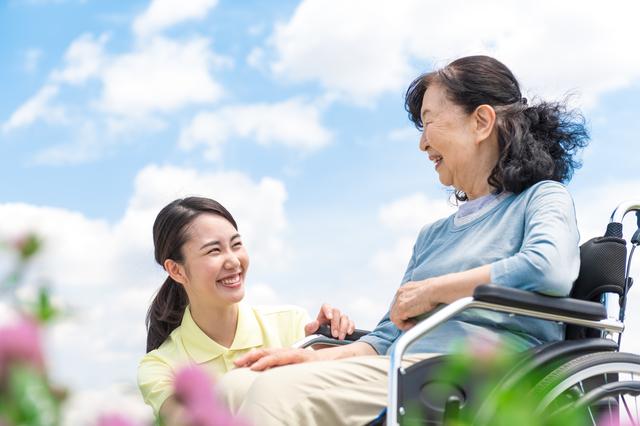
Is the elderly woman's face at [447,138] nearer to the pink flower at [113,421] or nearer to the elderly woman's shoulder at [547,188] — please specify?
the elderly woman's shoulder at [547,188]

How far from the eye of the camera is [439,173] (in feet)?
8.59

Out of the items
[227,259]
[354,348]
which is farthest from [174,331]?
[354,348]

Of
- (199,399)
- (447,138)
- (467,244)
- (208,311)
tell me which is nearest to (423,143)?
(447,138)

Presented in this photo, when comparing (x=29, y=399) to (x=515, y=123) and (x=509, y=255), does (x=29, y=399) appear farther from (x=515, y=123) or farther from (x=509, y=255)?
(x=515, y=123)

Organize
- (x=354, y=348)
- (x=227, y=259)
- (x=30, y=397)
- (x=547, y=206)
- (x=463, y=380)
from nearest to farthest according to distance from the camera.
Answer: (x=30, y=397)
(x=463, y=380)
(x=547, y=206)
(x=354, y=348)
(x=227, y=259)

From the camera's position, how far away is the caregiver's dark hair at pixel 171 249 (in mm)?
3197

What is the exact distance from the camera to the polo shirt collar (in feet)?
9.91

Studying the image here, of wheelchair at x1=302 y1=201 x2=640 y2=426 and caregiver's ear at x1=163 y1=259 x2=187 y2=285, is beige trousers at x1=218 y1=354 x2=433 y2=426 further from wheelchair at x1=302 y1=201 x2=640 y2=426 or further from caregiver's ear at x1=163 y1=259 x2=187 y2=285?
caregiver's ear at x1=163 y1=259 x2=187 y2=285

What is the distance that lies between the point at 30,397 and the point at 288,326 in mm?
2664

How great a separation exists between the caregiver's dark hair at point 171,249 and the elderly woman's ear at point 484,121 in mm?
1106

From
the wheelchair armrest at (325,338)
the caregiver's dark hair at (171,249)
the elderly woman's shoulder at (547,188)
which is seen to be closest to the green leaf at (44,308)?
the elderly woman's shoulder at (547,188)

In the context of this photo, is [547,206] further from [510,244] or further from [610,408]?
[610,408]

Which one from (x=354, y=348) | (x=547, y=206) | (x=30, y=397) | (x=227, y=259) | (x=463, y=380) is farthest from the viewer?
(x=227, y=259)

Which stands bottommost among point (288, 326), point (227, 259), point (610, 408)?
point (610, 408)
